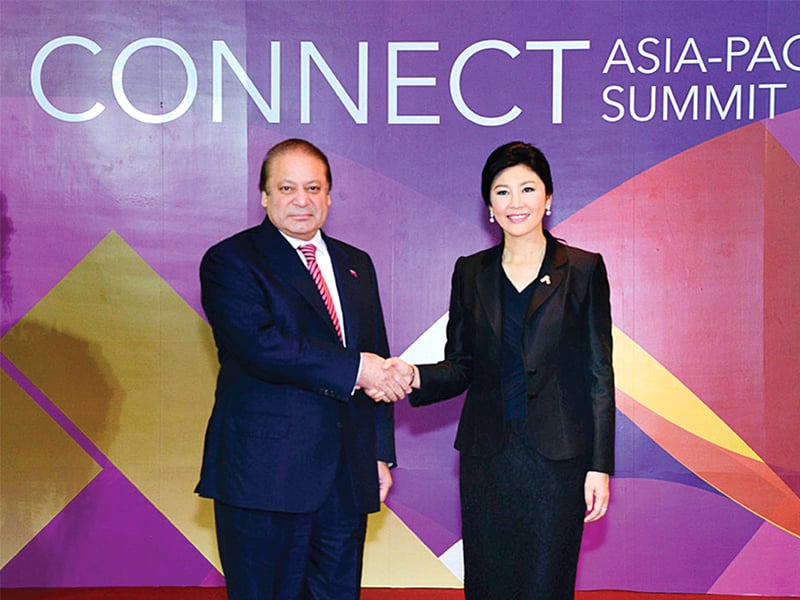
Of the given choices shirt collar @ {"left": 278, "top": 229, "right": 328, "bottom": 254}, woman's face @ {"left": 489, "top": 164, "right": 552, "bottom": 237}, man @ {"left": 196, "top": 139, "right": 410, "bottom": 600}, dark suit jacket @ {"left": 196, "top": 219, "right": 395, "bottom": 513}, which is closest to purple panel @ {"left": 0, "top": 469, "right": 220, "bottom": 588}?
man @ {"left": 196, "top": 139, "right": 410, "bottom": 600}

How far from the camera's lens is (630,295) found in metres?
4.51

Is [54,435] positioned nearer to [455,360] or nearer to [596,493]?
[455,360]

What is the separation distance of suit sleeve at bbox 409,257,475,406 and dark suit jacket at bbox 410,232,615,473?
3.9 inches

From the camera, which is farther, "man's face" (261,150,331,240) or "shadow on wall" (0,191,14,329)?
"shadow on wall" (0,191,14,329)

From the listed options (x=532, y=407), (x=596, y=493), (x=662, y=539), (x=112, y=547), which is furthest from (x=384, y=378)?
(x=112, y=547)

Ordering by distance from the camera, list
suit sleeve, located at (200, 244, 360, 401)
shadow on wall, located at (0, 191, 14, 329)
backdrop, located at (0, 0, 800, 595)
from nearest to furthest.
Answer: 1. suit sleeve, located at (200, 244, 360, 401)
2. backdrop, located at (0, 0, 800, 595)
3. shadow on wall, located at (0, 191, 14, 329)

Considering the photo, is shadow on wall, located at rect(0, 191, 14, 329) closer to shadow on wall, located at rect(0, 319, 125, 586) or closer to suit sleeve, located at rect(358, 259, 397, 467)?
shadow on wall, located at rect(0, 319, 125, 586)

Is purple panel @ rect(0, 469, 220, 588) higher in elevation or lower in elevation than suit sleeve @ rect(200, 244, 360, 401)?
lower

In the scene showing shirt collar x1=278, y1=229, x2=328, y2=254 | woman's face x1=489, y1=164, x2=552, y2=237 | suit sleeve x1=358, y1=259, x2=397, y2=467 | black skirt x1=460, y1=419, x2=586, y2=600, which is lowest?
black skirt x1=460, y1=419, x2=586, y2=600

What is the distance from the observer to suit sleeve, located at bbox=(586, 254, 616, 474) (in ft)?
9.73

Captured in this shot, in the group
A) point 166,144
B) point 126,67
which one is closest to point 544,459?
point 166,144

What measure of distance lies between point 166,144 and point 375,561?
2211 millimetres

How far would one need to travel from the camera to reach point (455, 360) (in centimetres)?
326

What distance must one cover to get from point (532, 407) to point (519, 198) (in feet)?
2.13
